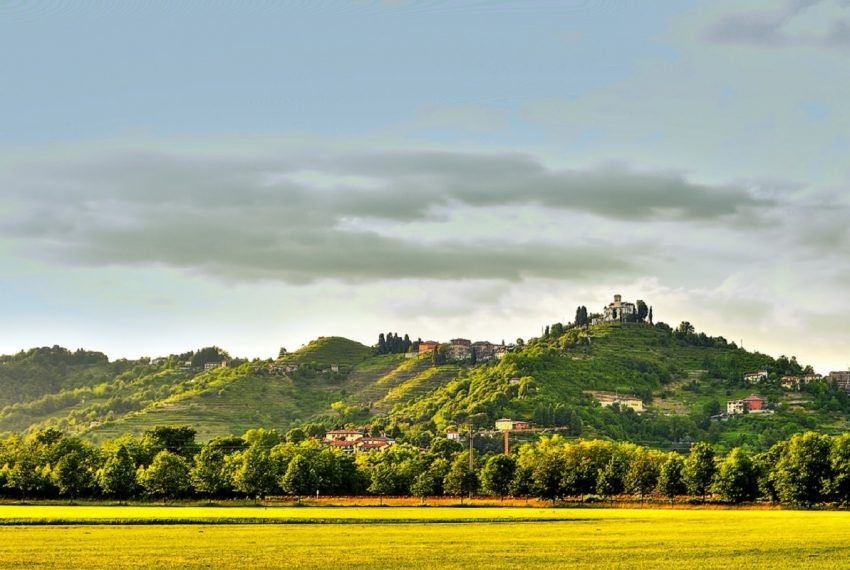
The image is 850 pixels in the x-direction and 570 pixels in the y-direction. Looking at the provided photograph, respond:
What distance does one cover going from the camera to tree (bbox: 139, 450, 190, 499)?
6363 inches

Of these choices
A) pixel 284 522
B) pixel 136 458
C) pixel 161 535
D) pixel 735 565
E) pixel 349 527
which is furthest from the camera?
pixel 136 458

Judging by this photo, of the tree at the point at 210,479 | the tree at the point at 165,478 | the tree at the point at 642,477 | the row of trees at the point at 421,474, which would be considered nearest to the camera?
the row of trees at the point at 421,474

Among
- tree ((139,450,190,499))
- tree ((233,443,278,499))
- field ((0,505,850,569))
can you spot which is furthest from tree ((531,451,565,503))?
tree ((139,450,190,499))

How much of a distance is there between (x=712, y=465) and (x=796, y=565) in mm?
112310

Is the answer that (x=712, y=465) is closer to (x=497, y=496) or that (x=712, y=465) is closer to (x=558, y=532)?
(x=497, y=496)

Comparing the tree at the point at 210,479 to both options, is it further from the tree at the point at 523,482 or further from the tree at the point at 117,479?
the tree at the point at 523,482

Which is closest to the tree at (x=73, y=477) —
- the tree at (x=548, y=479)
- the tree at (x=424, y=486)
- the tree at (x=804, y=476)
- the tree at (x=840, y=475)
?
the tree at (x=424, y=486)

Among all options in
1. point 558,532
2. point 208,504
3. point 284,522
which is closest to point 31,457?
point 208,504

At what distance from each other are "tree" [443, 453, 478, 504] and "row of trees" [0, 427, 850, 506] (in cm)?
16

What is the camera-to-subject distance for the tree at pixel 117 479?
161700mm

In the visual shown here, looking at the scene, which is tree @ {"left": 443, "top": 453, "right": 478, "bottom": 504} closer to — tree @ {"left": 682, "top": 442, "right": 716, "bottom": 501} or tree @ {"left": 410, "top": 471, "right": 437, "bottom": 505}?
tree @ {"left": 410, "top": 471, "right": 437, "bottom": 505}

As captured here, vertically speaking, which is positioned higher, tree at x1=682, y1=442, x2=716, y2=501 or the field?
tree at x1=682, y1=442, x2=716, y2=501

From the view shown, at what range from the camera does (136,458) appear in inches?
7087

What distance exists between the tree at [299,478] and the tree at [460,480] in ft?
70.5
